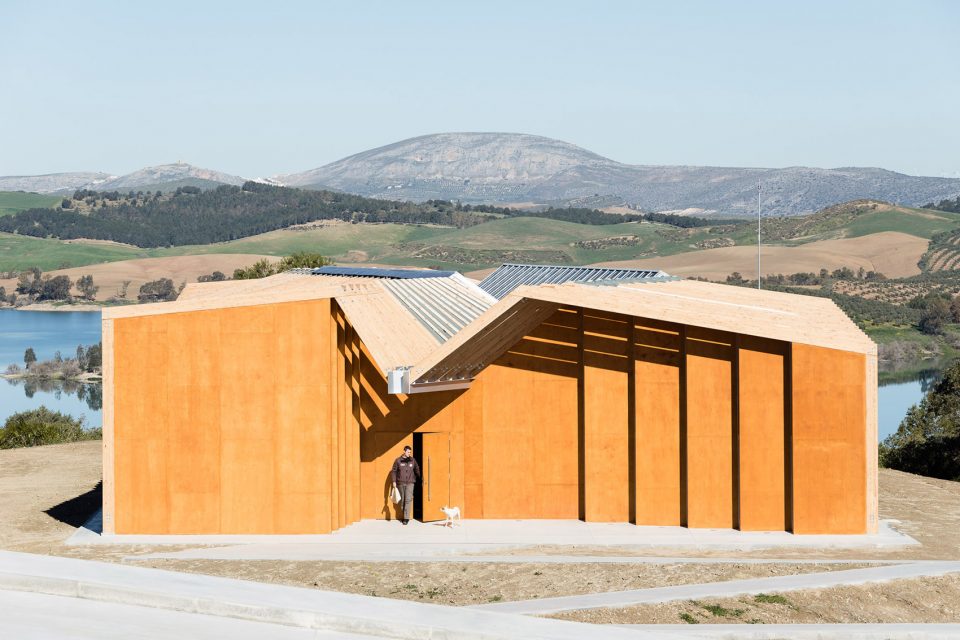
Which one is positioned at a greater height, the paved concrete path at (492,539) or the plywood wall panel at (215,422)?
the plywood wall panel at (215,422)

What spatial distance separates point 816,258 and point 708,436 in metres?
119

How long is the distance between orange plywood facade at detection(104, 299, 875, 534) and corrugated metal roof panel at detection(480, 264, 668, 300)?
19.0 ft

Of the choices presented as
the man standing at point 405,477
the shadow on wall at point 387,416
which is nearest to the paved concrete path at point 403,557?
the man standing at point 405,477

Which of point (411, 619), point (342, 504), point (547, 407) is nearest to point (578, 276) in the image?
point (547, 407)

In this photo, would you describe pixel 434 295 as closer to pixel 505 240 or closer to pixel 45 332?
pixel 45 332

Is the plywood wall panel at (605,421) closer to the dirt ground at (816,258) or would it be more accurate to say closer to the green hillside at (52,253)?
the dirt ground at (816,258)

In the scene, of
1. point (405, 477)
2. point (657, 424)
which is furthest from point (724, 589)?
point (405, 477)

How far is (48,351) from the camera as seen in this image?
101000 millimetres

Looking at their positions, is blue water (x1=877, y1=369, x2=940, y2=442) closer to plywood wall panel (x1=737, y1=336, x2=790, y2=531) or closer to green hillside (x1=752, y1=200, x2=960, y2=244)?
plywood wall panel (x1=737, y1=336, x2=790, y2=531)

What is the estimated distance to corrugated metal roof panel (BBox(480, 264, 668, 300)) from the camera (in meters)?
26.4

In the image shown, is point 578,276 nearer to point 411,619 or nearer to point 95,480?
point 95,480

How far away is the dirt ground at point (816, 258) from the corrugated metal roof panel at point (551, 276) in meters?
92.1

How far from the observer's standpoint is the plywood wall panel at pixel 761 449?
61.1ft

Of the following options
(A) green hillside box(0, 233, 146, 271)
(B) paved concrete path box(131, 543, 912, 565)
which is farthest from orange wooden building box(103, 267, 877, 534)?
(A) green hillside box(0, 233, 146, 271)
